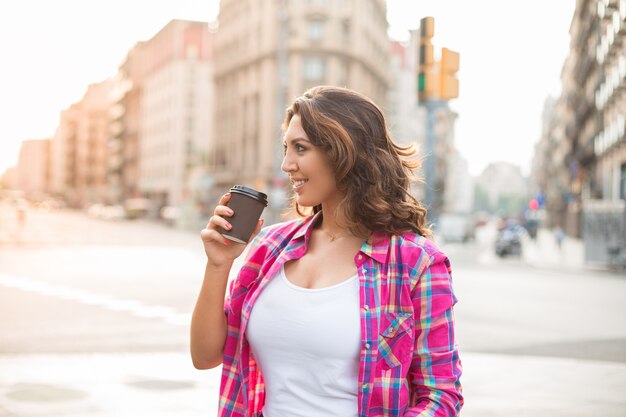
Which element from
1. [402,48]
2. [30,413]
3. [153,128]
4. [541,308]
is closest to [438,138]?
[402,48]

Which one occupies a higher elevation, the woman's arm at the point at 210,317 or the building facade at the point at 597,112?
the building facade at the point at 597,112

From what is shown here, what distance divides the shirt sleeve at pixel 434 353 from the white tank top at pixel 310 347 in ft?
0.51

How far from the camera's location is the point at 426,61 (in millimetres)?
10211

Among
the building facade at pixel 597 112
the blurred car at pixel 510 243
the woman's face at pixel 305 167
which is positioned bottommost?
the woman's face at pixel 305 167

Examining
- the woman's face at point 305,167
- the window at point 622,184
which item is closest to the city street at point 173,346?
the woman's face at point 305,167

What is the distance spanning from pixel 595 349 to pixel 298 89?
54.6m

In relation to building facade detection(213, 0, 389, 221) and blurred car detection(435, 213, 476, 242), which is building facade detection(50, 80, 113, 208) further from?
blurred car detection(435, 213, 476, 242)

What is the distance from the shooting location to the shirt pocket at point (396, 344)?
1993mm

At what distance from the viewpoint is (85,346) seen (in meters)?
8.34

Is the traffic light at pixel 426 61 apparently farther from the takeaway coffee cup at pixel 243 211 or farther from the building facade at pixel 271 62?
the building facade at pixel 271 62

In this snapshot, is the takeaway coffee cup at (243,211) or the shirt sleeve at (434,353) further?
the takeaway coffee cup at (243,211)

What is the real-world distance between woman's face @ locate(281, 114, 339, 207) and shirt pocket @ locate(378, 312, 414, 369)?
1.39ft

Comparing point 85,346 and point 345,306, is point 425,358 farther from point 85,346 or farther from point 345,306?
point 85,346

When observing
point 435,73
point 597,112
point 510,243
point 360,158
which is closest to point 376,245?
point 360,158
